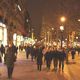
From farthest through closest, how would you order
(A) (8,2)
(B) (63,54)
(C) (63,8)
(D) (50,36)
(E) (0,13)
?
1. (D) (50,36)
2. (E) (0,13)
3. (C) (63,8)
4. (A) (8,2)
5. (B) (63,54)

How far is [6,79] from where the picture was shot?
22859 mm

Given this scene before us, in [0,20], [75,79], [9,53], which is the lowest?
[75,79]

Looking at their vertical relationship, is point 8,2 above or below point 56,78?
above

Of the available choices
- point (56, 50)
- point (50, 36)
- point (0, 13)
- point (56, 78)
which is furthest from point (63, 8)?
point (50, 36)

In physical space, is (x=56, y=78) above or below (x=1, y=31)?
below

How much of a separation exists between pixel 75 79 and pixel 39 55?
7.08 meters

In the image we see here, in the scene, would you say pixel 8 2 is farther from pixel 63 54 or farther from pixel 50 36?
pixel 50 36

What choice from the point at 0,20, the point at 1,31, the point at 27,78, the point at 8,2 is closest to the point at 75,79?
the point at 27,78

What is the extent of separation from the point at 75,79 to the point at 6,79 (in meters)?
4.17

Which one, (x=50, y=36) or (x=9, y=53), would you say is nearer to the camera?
(x=9, y=53)

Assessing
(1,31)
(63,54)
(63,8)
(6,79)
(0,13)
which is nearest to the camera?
(6,79)

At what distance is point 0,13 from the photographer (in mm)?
56781

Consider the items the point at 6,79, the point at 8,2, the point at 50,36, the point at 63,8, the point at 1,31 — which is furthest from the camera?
the point at 50,36

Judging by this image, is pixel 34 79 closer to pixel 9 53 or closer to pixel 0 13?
pixel 9 53
